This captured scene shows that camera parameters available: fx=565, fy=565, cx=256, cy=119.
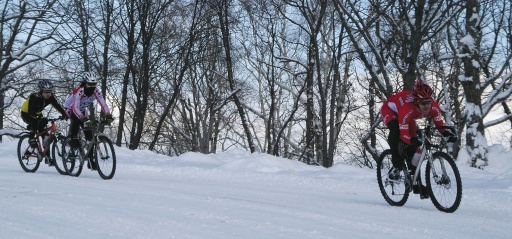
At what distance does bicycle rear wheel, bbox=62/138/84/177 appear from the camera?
998 centimetres

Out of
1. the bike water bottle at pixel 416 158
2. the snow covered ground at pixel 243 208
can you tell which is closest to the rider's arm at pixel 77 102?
the snow covered ground at pixel 243 208

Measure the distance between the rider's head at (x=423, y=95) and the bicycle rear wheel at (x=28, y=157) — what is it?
7.22m

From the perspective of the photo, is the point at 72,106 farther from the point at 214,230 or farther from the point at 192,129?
the point at 192,129

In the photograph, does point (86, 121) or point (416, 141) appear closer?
point (416, 141)

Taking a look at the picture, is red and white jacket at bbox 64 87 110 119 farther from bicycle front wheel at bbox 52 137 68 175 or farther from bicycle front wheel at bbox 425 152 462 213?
→ bicycle front wheel at bbox 425 152 462 213

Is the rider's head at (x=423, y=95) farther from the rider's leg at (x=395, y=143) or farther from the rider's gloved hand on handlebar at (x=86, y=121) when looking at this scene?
the rider's gloved hand on handlebar at (x=86, y=121)

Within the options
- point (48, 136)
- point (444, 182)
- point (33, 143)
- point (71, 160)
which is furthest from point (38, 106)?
point (444, 182)

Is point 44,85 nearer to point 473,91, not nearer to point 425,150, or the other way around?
point 425,150

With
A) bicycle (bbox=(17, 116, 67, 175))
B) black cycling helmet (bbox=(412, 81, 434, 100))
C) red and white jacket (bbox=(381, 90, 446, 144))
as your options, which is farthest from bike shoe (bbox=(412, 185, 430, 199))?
bicycle (bbox=(17, 116, 67, 175))

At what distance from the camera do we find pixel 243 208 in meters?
6.14

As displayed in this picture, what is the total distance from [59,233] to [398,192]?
15.4 feet

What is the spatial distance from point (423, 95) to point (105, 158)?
545cm

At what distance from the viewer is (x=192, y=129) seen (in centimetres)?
3944

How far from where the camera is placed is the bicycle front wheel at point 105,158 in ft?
30.8
